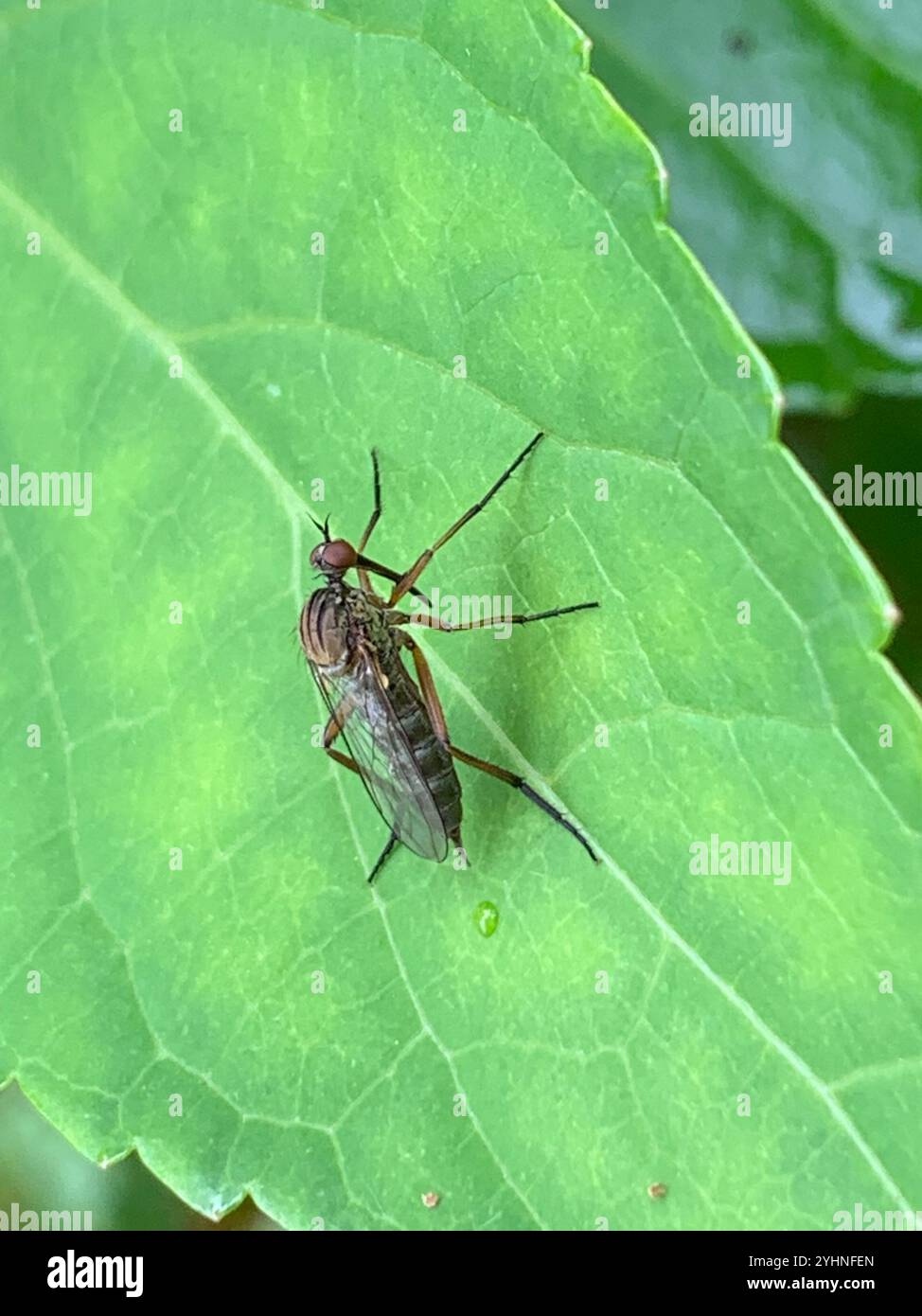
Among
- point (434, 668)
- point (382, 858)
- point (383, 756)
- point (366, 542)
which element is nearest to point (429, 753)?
point (383, 756)

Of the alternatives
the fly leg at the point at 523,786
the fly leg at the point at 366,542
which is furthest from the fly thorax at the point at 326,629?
the fly leg at the point at 523,786

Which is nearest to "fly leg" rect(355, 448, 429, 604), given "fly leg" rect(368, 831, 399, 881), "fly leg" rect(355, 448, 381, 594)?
"fly leg" rect(355, 448, 381, 594)

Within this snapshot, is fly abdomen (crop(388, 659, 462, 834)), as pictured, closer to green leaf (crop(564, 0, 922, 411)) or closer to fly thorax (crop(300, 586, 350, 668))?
fly thorax (crop(300, 586, 350, 668))

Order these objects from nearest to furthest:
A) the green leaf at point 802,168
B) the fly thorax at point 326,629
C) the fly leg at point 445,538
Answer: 1. the fly leg at point 445,538
2. the fly thorax at point 326,629
3. the green leaf at point 802,168

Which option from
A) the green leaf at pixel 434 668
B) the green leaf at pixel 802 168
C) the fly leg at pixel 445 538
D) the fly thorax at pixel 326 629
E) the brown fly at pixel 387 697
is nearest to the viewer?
the green leaf at pixel 434 668

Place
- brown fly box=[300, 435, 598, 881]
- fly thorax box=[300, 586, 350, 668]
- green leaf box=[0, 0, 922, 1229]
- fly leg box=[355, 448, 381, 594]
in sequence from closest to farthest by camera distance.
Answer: green leaf box=[0, 0, 922, 1229]
fly leg box=[355, 448, 381, 594]
brown fly box=[300, 435, 598, 881]
fly thorax box=[300, 586, 350, 668]

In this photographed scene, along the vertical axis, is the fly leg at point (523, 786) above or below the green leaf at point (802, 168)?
below

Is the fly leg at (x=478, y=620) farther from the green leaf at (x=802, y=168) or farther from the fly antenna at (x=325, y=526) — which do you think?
the green leaf at (x=802, y=168)
